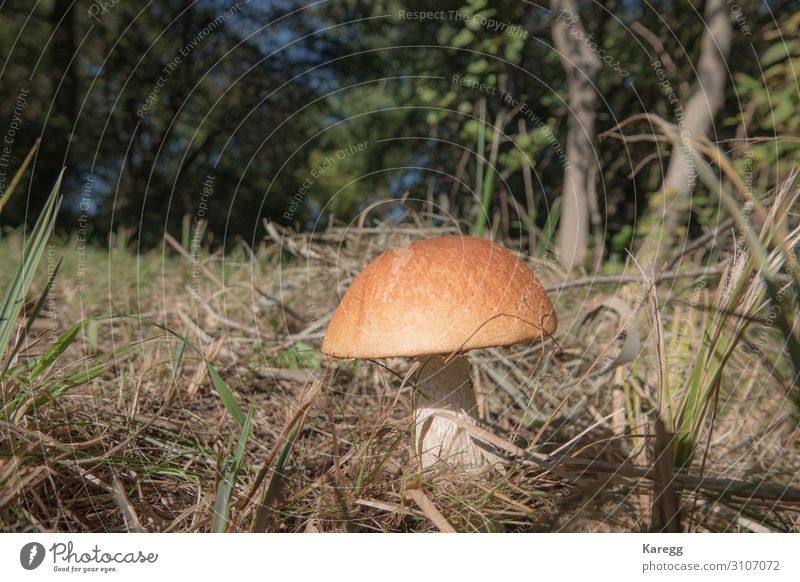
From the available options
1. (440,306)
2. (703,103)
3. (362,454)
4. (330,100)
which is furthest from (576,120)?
(330,100)

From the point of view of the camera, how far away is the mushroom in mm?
1061

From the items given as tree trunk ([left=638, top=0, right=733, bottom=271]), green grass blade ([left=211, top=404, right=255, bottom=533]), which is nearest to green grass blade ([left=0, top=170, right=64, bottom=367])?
green grass blade ([left=211, top=404, right=255, bottom=533])

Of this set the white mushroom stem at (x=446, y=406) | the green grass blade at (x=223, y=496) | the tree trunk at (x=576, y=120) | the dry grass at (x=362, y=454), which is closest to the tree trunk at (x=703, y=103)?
the tree trunk at (x=576, y=120)

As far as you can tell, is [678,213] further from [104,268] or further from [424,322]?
[104,268]

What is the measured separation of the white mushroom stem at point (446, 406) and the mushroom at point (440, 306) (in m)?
0.03

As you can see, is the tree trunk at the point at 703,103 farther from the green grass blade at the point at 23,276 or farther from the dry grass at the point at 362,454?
the green grass blade at the point at 23,276

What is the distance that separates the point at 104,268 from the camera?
9.62 ft

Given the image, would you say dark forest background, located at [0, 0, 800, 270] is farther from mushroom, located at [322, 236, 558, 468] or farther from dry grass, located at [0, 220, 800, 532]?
mushroom, located at [322, 236, 558, 468]

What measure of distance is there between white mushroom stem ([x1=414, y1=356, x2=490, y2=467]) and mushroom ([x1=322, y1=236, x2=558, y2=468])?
25 mm

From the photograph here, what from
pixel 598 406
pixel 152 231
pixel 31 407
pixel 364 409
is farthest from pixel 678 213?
pixel 152 231

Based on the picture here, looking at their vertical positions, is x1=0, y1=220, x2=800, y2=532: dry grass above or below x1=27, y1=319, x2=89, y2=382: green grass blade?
below

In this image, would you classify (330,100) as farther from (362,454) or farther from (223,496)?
(223,496)

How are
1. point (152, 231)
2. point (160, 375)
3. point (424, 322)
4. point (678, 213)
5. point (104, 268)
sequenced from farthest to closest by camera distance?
point (152, 231)
point (678, 213)
point (104, 268)
point (160, 375)
point (424, 322)
